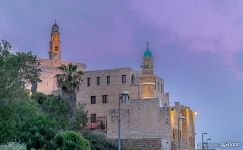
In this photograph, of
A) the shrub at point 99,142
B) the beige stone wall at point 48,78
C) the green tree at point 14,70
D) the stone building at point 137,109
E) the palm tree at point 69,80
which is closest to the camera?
the green tree at point 14,70

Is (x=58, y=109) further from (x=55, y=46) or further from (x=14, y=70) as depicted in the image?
(x=55, y=46)

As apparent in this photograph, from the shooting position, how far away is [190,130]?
80562mm

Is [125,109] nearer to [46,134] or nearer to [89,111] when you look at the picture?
[89,111]

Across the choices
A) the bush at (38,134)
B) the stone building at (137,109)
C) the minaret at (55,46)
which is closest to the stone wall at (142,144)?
the stone building at (137,109)

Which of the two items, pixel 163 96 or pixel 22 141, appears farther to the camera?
pixel 163 96

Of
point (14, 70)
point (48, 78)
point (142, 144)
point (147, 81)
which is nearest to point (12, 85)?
point (14, 70)

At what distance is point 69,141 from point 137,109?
28.9m

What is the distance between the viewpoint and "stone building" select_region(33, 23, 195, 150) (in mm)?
69625

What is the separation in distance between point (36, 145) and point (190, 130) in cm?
4190

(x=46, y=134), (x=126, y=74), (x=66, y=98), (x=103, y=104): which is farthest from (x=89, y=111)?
(x=46, y=134)

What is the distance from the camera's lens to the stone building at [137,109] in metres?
69.6

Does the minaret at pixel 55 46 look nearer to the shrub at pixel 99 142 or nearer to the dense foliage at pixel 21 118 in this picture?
the shrub at pixel 99 142

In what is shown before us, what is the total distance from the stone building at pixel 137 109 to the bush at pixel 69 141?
81.3 ft

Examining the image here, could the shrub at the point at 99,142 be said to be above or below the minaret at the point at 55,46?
below
